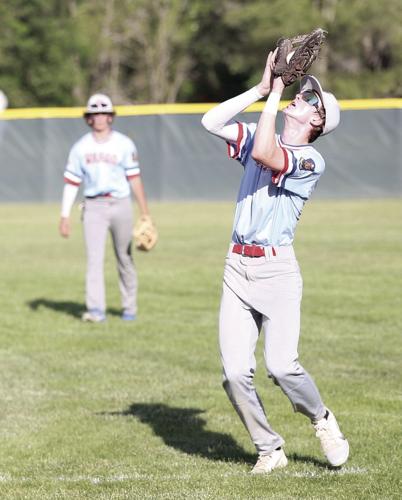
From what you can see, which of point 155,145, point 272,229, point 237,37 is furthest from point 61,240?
point 237,37

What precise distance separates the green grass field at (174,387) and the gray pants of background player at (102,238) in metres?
0.30

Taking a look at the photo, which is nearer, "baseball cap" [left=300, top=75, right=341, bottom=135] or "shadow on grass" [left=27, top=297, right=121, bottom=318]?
"baseball cap" [left=300, top=75, right=341, bottom=135]

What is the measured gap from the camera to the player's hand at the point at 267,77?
18.7 feet

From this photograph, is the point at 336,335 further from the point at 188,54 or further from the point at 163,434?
the point at 188,54

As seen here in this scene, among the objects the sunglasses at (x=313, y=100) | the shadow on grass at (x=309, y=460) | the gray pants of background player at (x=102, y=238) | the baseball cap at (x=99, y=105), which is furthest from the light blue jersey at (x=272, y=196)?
the gray pants of background player at (x=102, y=238)

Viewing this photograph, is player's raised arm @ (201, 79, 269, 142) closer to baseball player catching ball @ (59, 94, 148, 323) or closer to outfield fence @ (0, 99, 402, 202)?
baseball player catching ball @ (59, 94, 148, 323)

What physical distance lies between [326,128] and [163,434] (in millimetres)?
2355

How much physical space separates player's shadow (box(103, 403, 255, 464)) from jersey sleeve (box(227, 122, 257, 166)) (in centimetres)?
174

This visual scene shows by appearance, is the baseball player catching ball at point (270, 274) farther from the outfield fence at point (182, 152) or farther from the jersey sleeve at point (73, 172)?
the outfield fence at point (182, 152)

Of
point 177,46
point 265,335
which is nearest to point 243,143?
point 265,335

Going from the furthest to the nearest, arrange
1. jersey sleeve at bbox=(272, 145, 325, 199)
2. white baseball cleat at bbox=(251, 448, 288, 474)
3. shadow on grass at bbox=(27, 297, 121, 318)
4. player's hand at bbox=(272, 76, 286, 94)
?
shadow on grass at bbox=(27, 297, 121, 318) < white baseball cleat at bbox=(251, 448, 288, 474) < jersey sleeve at bbox=(272, 145, 325, 199) < player's hand at bbox=(272, 76, 286, 94)

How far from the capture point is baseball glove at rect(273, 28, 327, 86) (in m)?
5.57

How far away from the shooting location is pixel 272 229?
604 centimetres

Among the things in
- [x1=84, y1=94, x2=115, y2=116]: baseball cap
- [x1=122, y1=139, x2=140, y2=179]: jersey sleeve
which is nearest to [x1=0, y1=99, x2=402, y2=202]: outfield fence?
[x1=122, y1=139, x2=140, y2=179]: jersey sleeve
